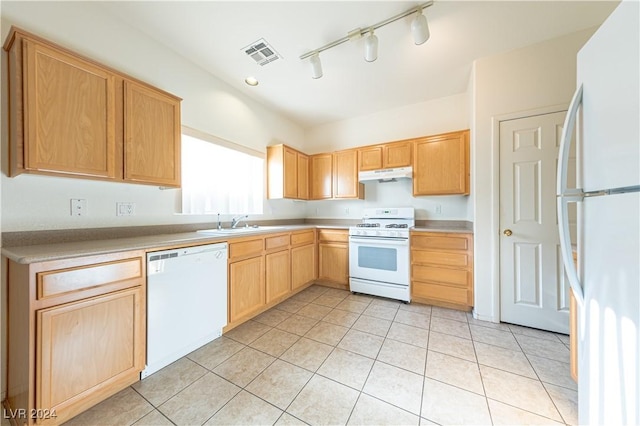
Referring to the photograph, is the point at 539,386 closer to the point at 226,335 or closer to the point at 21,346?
the point at 226,335

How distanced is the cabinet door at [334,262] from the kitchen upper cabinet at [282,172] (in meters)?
0.98

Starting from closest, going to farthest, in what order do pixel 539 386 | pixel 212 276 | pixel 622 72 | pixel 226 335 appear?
pixel 622 72 → pixel 539 386 → pixel 212 276 → pixel 226 335

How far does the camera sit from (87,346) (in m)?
1.27

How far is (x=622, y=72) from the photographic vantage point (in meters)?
0.71

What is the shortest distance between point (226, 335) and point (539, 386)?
7.84ft

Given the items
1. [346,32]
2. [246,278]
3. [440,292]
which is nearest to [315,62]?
[346,32]

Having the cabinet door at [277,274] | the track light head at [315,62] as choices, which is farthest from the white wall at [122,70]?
the track light head at [315,62]

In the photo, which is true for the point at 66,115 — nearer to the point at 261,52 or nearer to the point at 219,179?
the point at 219,179

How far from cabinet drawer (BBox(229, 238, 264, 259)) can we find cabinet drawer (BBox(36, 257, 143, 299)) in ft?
2.51

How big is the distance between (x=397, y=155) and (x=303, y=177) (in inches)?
60.1

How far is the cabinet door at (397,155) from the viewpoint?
10.4 ft

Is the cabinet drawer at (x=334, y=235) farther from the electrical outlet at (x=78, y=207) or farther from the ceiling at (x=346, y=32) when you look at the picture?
the electrical outlet at (x=78, y=207)

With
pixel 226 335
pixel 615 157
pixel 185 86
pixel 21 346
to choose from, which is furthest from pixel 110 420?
pixel 185 86

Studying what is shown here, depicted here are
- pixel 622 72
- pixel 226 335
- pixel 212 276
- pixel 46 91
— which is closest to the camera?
pixel 622 72
